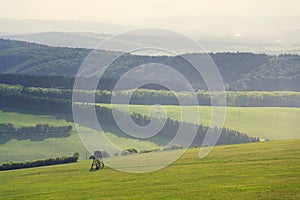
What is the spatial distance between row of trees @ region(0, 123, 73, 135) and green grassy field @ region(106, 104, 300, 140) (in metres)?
25.4

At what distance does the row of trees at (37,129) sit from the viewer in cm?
14912

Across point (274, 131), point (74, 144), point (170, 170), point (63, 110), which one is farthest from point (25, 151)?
point (170, 170)

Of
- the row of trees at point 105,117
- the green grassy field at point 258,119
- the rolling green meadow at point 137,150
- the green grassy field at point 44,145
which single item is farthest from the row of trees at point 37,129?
the green grassy field at point 258,119

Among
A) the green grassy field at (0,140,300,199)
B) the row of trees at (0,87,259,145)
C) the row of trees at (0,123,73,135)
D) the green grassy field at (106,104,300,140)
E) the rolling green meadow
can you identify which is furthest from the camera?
the green grassy field at (106,104,300,140)

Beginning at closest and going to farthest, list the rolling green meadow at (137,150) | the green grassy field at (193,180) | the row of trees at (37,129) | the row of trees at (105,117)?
the green grassy field at (193,180), the rolling green meadow at (137,150), the row of trees at (105,117), the row of trees at (37,129)

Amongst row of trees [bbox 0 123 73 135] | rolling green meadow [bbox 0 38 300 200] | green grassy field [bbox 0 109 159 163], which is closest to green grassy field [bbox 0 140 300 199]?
rolling green meadow [bbox 0 38 300 200]

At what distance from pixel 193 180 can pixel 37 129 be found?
107m

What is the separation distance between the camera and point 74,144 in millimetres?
141750

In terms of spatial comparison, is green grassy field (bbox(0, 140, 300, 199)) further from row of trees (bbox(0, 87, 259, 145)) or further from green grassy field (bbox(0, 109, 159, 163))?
row of trees (bbox(0, 87, 259, 145))

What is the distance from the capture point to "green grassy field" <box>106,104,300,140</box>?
15250 centimetres

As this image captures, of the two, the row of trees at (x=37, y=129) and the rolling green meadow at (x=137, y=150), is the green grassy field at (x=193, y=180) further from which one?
the row of trees at (x=37, y=129)

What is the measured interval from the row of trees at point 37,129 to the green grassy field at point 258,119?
25382mm

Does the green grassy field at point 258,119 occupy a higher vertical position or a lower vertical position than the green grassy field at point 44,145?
higher

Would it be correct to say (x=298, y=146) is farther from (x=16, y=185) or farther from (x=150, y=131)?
(x=150, y=131)
